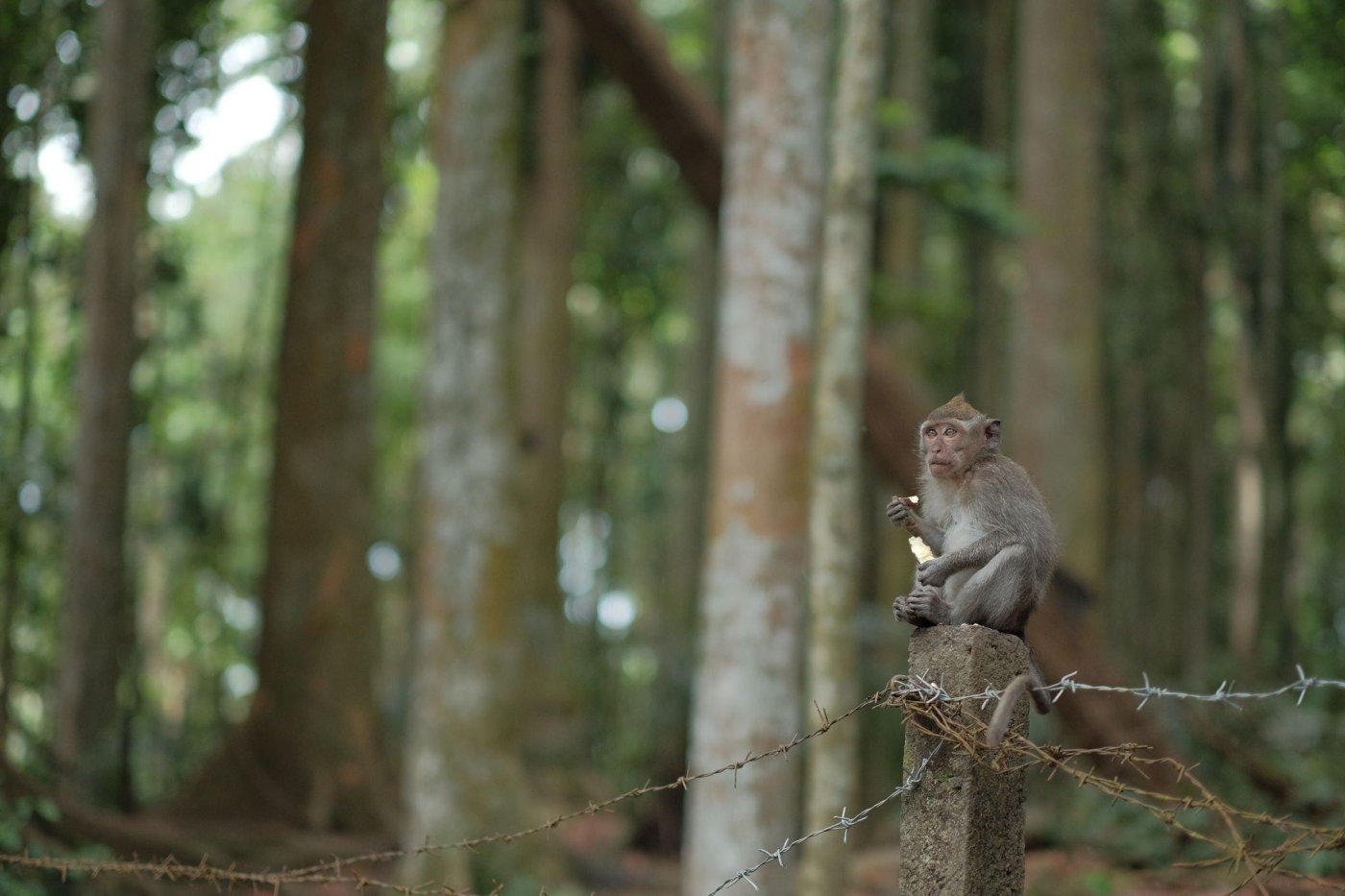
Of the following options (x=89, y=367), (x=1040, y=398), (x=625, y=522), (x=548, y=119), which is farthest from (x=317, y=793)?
(x=625, y=522)

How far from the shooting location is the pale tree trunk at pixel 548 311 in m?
14.4

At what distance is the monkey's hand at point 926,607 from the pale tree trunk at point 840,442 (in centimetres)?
319

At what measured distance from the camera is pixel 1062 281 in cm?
1198

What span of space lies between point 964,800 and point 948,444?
1405 mm

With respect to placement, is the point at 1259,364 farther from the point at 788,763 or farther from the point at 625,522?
the point at 625,522

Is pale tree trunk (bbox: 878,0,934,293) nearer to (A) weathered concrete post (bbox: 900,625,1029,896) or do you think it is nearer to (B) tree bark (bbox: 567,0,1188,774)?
(B) tree bark (bbox: 567,0,1188,774)

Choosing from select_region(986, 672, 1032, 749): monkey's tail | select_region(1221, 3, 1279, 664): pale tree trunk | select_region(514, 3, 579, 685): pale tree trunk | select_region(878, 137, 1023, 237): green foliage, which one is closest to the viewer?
select_region(986, 672, 1032, 749): monkey's tail

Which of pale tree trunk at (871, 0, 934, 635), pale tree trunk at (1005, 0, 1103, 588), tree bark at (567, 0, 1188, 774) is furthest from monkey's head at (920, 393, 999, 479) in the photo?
pale tree trunk at (871, 0, 934, 635)

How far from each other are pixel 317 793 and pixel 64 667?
8.30ft

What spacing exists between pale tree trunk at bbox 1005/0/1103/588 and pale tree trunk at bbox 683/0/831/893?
13.7 feet

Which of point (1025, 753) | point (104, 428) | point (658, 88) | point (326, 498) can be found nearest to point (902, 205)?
point (658, 88)

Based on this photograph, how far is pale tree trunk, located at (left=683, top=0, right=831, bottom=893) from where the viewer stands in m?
7.32

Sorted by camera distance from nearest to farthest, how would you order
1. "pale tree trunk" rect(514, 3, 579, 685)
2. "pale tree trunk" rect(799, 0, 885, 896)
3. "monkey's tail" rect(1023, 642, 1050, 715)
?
"monkey's tail" rect(1023, 642, 1050, 715) < "pale tree trunk" rect(799, 0, 885, 896) < "pale tree trunk" rect(514, 3, 579, 685)

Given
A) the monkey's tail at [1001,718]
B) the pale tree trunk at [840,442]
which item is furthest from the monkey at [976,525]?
the pale tree trunk at [840,442]
